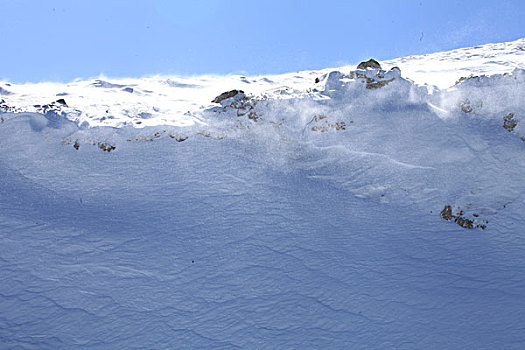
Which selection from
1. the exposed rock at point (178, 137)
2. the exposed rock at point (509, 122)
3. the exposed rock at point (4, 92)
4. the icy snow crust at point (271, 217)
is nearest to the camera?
the icy snow crust at point (271, 217)

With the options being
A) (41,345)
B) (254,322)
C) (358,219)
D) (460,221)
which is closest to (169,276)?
(254,322)

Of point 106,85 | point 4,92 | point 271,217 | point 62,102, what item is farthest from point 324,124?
point 4,92

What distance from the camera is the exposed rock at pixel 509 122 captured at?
5.96m

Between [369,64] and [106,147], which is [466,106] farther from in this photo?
[106,147]

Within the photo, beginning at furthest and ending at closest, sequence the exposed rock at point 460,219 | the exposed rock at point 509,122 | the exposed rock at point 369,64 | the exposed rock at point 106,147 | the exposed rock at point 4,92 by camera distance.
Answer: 1. the exposed rock at point 369,64
2. the exposed rock at point 4,92
3. the exposed rock at point 509,122
4. the exposed rock at point 106,147
5. the exposed rock at point 460,219

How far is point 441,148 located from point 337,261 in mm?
2613

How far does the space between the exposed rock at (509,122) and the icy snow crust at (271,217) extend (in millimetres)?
18

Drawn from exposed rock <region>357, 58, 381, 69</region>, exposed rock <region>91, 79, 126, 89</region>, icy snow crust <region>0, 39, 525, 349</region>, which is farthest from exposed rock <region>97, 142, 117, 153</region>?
exposed rock <region>357, 58, 381, 69</region>

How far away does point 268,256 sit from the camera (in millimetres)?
4781

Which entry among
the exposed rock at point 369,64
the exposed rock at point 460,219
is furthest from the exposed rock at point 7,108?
the exposed rock at point 460,219

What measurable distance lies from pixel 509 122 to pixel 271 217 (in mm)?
4259

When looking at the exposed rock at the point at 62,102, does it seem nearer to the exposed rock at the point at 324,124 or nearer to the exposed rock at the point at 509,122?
the exposed rock at the point at 324,124

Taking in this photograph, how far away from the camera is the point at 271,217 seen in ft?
16.9

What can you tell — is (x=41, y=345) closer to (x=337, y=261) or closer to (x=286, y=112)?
(x=337, y=261)
